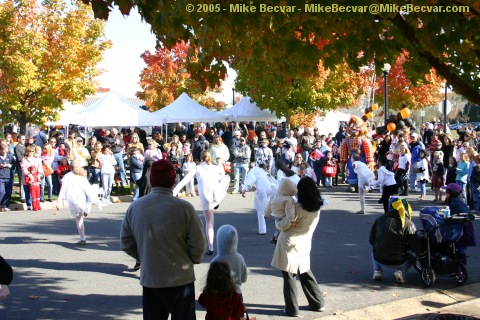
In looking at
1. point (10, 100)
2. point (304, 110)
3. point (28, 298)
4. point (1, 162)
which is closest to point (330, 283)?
point (28, 298)

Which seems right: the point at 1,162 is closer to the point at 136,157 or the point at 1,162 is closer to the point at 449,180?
the point at 136,157

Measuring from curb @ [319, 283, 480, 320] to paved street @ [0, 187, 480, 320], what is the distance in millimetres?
175

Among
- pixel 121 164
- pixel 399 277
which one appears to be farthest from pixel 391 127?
pixel 399 277

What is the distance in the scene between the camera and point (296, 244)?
754cm

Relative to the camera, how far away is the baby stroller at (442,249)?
897cm

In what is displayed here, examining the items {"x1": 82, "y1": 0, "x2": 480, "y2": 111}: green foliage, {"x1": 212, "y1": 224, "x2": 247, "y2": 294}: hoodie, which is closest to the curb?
{"x1": 212, "y1": 224, "x2": 247, "y2": 294}: hoodie

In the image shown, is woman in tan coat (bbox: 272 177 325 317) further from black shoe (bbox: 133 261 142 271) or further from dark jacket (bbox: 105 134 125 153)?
dark jacket (bbox: 105 134 125 153)

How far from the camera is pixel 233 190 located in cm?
2089

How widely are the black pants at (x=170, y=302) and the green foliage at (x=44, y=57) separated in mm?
18271

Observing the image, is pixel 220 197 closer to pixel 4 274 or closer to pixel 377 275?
pixel 377 275

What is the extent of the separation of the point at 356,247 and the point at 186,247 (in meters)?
6.98

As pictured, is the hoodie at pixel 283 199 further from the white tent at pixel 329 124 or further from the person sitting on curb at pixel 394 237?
the white tent at pixel 329 124

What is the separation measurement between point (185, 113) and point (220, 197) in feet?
63.0

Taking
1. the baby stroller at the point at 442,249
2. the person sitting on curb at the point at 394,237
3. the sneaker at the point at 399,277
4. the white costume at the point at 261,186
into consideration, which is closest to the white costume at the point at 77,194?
the white costume at the point at 261,186
